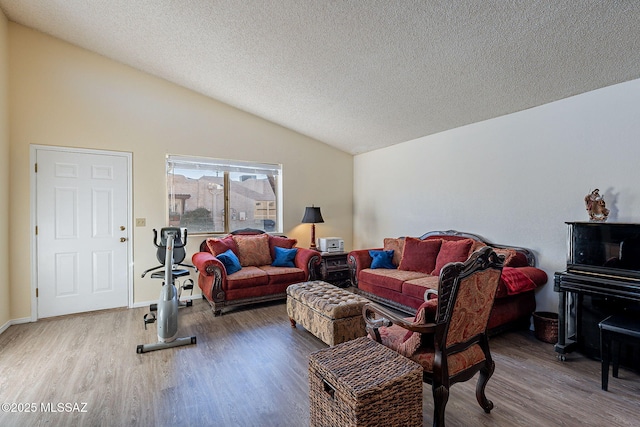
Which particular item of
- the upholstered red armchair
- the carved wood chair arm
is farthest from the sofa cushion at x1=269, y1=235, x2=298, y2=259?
the upholstered red armchair

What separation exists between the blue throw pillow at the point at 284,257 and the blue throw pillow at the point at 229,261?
0.56 meters

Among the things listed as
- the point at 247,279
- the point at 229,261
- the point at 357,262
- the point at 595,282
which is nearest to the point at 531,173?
the point at 595,282

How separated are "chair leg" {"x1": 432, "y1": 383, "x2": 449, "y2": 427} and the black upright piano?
5.66 feet

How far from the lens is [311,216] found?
4902 mm

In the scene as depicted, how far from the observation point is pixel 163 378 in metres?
2.26

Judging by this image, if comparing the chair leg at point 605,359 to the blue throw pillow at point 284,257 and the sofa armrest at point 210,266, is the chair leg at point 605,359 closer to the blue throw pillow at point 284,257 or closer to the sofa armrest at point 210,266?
the blue throw pillow at point 284,257

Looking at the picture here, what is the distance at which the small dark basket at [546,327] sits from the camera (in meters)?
2.82

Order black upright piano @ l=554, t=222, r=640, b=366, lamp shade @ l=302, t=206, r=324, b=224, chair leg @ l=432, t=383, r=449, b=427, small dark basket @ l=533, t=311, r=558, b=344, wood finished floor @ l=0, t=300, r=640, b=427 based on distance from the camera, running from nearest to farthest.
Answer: chair leg @ l=432, t=383, r=449, b=427 → wood finished floor @ l=0, t=300, r=640, b=427 → black upright piano @ l=554, t=222, r=640, b=366 → small dark basket @ l=533, t=311, r=558, b=344 → lamp shade @ l=302, t=206, r=324, b=224

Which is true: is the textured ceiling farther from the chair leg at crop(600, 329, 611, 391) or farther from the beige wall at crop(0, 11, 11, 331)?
the chair leg at crop(600, 329, 611, 391)

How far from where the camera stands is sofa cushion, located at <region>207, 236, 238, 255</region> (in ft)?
13.4

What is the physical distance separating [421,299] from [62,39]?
5.19 m

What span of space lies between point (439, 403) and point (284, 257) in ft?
10.1

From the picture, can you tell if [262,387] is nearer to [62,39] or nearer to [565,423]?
[565,423]

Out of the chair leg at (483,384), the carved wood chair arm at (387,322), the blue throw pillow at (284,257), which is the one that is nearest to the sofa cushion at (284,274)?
the blue throw pillow at (284,257)
